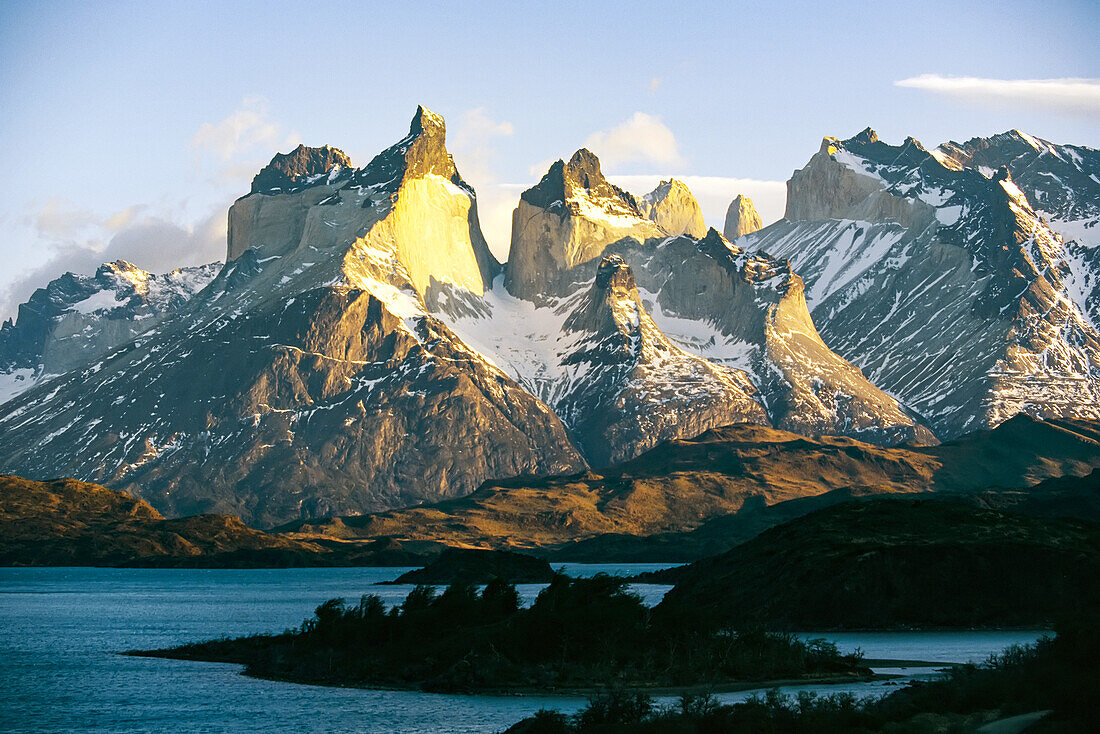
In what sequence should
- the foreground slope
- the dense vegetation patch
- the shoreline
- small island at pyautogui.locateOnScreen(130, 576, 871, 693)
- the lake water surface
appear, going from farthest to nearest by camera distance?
1. the foreground slope
2. small island at pyautogui.locateOnScreen(130, 576, 871, 693)
3. the shoreline
4. the lake water surface
5. the dense vegetation patch

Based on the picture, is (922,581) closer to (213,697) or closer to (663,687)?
Answer: (663,687)

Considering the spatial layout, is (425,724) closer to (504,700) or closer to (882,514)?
(504,700)

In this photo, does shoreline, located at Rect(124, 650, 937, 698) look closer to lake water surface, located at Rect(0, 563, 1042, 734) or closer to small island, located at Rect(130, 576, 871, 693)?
small island, located at Rect(130, 576, 871, 693)

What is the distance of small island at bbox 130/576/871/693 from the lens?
10506 centimetres

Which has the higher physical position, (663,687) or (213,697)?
(663,687)

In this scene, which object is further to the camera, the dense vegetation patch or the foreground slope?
the foreground slope

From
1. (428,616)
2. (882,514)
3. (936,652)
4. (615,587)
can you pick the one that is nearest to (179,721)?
(428,616)

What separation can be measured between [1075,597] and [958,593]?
37.9 feet

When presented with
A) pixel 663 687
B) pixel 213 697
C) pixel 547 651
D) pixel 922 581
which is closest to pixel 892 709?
pixel 663 687

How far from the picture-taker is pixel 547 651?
10950cm

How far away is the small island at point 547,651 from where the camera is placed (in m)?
105

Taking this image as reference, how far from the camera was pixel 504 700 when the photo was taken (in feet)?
325

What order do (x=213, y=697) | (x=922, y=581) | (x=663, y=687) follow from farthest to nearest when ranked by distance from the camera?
(x=922, y=581) < (x=213, y=697) < (x=663, y=687)

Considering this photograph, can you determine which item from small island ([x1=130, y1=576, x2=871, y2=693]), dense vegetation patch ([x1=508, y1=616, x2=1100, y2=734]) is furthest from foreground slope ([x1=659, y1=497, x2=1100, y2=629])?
dense vegetation patch ([x1=508, y1=616, x2=1100, y2=734])
